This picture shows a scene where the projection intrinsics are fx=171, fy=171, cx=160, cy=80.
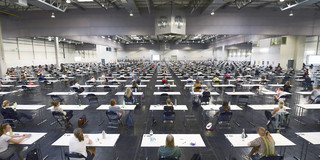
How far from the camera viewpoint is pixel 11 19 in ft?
71.5

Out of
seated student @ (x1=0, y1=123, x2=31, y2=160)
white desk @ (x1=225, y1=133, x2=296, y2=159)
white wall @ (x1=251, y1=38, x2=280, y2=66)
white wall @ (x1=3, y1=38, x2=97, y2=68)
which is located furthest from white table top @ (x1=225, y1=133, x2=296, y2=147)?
white wall @ (x1=3, y1=38, x2=97, y2=68)

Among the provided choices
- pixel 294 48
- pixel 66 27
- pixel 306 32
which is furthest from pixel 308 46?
pixel 66 27

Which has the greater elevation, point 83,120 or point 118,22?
point 118,22

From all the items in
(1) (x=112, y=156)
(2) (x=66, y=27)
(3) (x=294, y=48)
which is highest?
(2) (x=66, y=27)

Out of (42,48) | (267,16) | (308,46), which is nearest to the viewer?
(267,16)

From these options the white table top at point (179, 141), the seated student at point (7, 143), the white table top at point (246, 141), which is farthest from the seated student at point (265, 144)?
the seated student at point (7, 143)

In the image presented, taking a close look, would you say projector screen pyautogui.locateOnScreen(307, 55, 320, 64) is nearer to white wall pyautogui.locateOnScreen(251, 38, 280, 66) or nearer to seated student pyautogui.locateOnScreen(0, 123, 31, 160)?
white wall pyautogui.locateOnScreen(251, 38, 280, 66)

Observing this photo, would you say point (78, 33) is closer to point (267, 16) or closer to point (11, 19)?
point (11, 19)

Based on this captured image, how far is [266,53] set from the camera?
3084cm

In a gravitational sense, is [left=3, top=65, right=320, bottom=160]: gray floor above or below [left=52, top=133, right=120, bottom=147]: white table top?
below

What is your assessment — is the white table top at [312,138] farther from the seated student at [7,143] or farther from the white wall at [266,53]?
the white wall at [266,53]

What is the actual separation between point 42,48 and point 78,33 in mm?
24468

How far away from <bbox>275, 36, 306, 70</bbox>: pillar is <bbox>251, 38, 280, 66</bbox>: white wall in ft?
2.90

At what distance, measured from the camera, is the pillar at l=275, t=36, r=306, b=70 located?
26.0 meters
